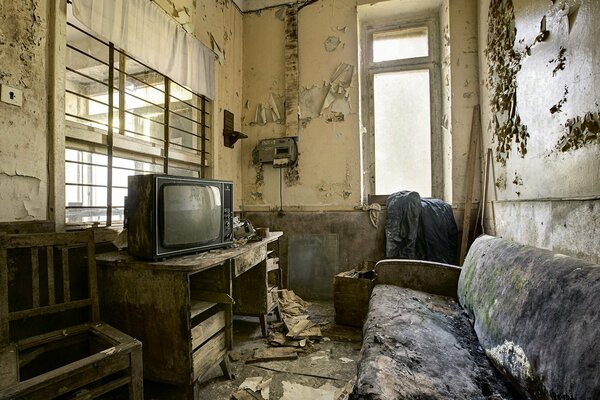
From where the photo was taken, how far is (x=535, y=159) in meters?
1.83

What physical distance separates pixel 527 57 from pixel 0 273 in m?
3.15

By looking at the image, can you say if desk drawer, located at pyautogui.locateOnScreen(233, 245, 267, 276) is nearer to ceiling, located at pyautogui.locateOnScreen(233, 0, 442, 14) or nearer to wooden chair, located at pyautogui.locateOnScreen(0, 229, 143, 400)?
wooden chair, located at pyautogui.locateOnScreen(0, 229, 143, 400)

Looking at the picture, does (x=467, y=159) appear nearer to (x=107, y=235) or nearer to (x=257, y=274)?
(x=257, y=274)

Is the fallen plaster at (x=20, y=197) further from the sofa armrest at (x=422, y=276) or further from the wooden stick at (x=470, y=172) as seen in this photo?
the wooden stick at (x=470, y=172)

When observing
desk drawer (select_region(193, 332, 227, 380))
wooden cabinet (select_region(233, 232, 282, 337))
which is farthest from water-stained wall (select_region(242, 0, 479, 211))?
desk drawer (select_region(193, 332, 227, 380))

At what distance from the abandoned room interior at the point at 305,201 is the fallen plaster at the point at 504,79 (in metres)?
0.03

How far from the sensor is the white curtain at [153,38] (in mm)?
1830

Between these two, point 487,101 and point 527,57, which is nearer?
point 527,57

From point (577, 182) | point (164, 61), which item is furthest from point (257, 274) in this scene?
point (577, 182)

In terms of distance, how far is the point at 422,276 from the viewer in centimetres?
219

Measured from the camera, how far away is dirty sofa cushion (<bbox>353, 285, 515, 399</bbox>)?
1.00m

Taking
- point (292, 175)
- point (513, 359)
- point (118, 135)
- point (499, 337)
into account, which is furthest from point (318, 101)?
point (513, 359)

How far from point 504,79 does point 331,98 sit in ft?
5.66

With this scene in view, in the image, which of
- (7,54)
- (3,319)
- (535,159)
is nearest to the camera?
(3,319)
